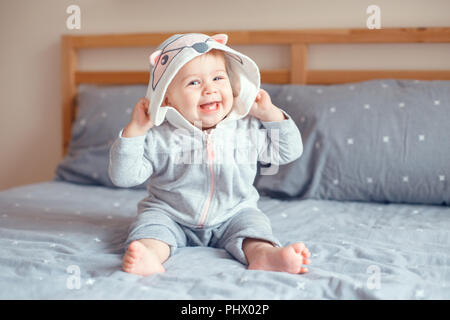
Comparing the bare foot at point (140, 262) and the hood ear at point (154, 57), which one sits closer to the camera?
the bare foot at point (140, 262)

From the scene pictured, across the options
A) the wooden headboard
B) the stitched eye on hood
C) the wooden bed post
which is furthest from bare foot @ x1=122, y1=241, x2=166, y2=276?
the wooden bed post

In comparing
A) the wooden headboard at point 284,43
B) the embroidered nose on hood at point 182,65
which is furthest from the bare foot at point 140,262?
the wooden headboard at point 284,43

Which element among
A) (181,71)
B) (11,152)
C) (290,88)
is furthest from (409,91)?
(11,152)

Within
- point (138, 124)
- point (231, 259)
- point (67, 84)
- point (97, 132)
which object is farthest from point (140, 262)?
point (67, 84)

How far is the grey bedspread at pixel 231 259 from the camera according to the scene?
0.78 m

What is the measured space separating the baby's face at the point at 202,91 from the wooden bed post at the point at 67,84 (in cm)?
122

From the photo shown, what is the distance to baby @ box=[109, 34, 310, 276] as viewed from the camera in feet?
3.38

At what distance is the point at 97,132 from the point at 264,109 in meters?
0.93

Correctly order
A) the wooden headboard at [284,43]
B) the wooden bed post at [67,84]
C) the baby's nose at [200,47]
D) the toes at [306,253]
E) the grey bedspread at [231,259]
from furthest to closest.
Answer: the wooden bed post at [67,84]
the wooden headboard at [284,43]
the baby's nose at [200,47]
the toes at [306,253]
the grey bedspread at [231,259]

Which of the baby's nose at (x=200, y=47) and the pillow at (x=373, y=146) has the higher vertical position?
the baby's nose at (x=200, y=47)

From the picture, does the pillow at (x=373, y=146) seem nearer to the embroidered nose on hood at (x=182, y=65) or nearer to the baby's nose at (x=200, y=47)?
the embroidered nose on hood at (x=182, y=65)

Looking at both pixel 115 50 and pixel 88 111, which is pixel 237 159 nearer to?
pixel 88 111

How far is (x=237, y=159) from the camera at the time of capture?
1.12m

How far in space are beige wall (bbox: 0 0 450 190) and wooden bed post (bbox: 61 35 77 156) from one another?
81 mm
